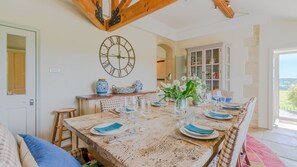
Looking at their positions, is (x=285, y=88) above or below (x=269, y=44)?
below

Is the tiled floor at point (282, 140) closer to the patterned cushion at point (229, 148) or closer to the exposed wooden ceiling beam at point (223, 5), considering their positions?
the patterned cushion at point (229, 148)

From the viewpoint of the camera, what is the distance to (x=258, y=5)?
2.88m

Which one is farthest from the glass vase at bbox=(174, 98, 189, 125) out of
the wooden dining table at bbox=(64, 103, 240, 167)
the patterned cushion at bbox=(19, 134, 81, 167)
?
the patterned cushion at bbox=(19, 134, 81, 167)

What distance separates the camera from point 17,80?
88.8 inches

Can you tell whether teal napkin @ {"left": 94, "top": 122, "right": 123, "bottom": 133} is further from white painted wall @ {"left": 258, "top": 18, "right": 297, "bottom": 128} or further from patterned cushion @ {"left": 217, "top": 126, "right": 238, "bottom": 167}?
white painted wall @ {"left": 258, "top": 18, "right": 297, "bottom": 128}

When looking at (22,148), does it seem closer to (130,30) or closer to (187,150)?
(187,150)

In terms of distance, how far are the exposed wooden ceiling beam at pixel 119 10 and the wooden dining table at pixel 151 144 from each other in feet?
5.98

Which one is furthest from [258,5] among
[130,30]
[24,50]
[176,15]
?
[24,50]

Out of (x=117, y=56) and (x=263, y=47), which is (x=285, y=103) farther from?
(x=117, y=56)

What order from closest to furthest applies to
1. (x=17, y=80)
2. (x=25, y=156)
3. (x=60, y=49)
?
1. (x=25, y=156)
2. (x=17, y=80)
3. (x=60, y=49)

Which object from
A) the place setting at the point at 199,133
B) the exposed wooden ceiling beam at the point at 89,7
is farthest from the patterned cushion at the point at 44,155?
the exposed wooden ceiling beam at the point at 89,7

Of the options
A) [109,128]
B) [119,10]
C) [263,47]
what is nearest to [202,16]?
[263,47]

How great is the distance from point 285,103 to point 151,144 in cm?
468

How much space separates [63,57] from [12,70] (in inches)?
28.0
